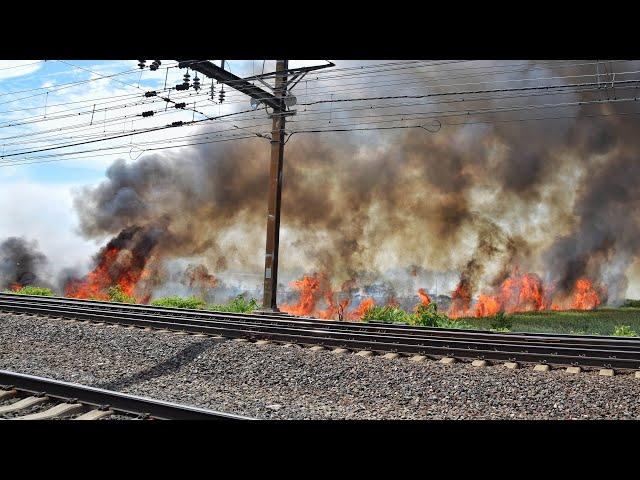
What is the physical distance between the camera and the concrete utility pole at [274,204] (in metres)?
16.2

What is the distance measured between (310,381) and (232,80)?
31.5 ft

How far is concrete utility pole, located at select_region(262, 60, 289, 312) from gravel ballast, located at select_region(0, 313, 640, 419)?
5.59m

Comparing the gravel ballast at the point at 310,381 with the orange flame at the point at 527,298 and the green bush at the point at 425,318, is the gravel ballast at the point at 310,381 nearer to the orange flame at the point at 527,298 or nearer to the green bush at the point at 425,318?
the green bush at the point at 425,318

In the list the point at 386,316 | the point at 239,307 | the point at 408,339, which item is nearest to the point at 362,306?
the point at 239,307

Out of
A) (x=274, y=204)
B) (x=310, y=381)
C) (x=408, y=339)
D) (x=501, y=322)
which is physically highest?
(x=274, y=204)

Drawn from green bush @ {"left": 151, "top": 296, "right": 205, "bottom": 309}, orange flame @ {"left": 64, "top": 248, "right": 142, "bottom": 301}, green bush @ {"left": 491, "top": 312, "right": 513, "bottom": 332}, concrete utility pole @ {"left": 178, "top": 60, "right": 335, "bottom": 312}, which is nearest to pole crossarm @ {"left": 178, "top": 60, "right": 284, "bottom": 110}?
concrete utility pole @ {"left": 178, "top": 60, "right": 335, "bottom": 312}

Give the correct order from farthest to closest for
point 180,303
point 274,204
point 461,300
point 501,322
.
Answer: point 461,300 → point 180,303 → point 501,322 → point 274,204

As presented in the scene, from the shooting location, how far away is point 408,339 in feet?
33.4

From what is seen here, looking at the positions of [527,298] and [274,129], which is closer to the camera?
[274,129]

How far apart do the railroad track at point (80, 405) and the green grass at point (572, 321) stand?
14.0 metres

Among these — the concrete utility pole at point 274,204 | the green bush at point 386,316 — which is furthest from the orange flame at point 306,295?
the green bush at point 386,316

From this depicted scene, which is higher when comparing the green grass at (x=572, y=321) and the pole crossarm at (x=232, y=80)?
the pole crossarm at (x=232, y=80)

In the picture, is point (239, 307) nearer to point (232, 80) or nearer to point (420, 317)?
point (420, 317)
